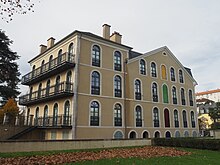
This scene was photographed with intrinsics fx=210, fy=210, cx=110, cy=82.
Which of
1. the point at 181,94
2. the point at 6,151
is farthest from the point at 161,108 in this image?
the point at 6,151

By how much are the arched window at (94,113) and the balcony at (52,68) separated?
4633mm

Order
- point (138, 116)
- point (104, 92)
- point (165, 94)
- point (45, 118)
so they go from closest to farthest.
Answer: point (104, 92) < point (45, 118) < point (138, 116) < point (165, 94)

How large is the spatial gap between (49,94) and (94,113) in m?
5.92

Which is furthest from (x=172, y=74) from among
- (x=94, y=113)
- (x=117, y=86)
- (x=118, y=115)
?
(x=94, y=113)

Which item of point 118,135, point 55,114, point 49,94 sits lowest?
point 118,135

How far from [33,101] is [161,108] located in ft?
55.1

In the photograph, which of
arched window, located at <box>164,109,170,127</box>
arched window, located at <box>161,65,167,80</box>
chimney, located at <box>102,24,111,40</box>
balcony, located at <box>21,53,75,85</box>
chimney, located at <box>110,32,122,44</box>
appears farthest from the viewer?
arched window, located at <box>161,65,167,80</box>

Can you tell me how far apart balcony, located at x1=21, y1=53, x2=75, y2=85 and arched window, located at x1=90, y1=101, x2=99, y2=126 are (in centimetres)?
463

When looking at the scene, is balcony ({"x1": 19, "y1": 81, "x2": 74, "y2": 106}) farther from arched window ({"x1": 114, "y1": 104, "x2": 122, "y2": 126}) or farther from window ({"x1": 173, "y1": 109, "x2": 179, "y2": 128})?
window ({"x1": 173, "y1": 109, "x2": 179, "y2": 128})

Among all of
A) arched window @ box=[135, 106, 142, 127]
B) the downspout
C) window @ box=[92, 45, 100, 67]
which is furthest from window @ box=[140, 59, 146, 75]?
the downspout

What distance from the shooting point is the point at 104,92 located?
23.1 metres

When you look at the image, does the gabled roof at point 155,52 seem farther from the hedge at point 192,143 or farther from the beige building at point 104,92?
the hedge at point 192,143

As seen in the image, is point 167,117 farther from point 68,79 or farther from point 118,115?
point 68,79

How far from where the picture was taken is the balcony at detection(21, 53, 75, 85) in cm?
2182
